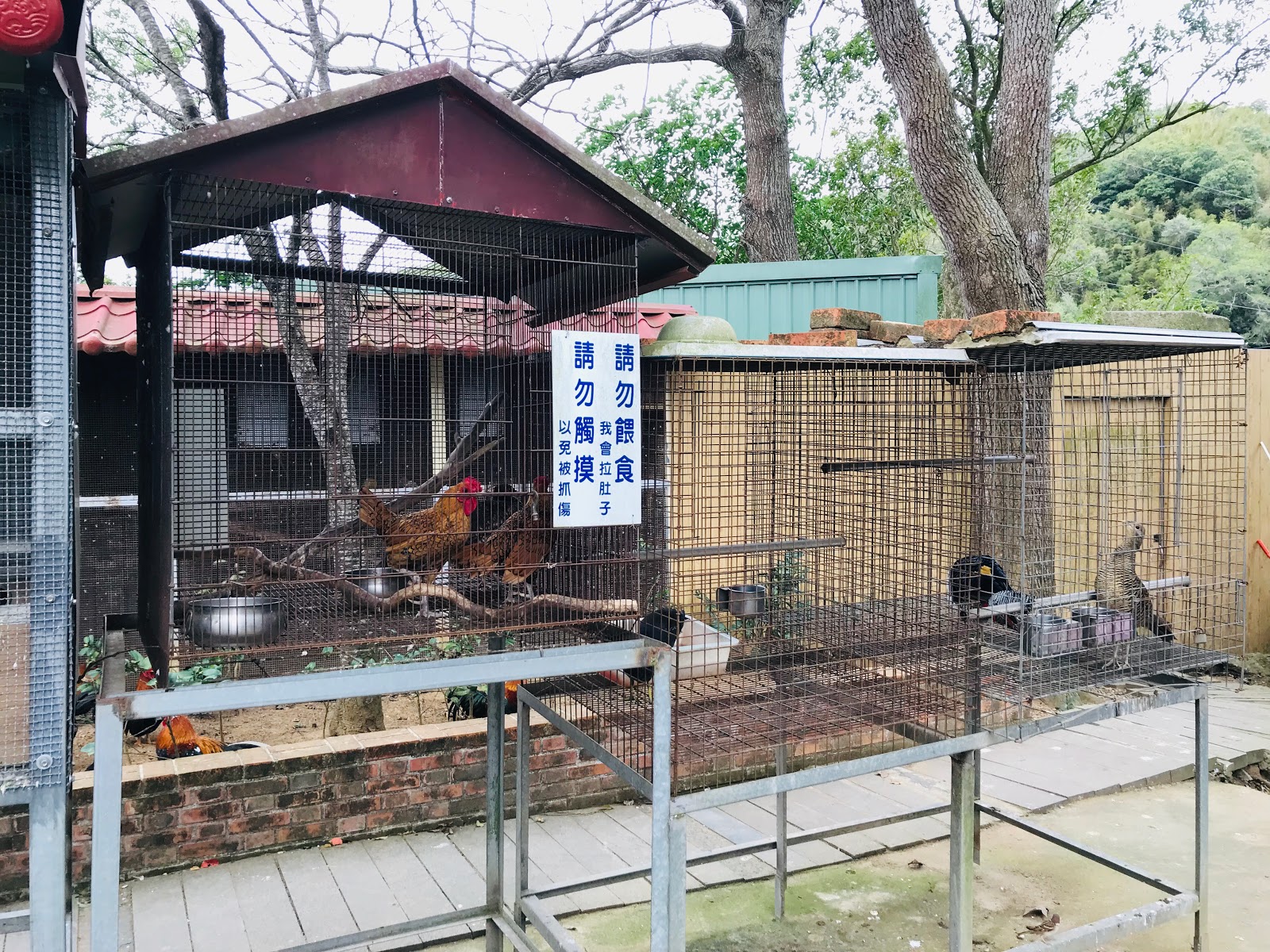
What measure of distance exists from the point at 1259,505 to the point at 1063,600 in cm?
556

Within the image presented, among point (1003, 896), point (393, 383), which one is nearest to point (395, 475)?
point (393, 383)

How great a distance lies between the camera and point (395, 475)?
134 inches

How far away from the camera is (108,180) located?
2186 millimetres

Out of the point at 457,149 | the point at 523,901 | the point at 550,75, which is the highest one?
the point at 550,75

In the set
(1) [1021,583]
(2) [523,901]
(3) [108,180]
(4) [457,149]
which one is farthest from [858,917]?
(3) [108,180]

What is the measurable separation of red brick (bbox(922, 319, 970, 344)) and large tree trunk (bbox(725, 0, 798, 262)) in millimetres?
6919

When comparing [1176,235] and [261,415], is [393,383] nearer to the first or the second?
[261,415]

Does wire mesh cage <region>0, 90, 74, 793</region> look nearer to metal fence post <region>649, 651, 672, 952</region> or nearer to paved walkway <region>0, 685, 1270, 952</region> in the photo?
metal fence post <region>649, 651, 672, 952</region>

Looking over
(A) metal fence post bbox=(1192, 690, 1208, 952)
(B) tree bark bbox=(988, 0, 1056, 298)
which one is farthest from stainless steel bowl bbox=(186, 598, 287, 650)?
(B) tree bark bbox=(988, 0, 1056, 298)

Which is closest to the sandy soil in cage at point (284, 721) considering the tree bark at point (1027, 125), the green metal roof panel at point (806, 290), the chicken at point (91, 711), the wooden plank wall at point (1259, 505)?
the chicken at point (91, 711)

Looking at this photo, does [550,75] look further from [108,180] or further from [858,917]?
[858,917]

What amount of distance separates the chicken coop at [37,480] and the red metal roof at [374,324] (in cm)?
20

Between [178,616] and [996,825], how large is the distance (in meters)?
4.17

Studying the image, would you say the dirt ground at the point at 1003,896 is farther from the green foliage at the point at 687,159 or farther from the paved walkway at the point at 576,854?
the green foliage at the point at 687,159
